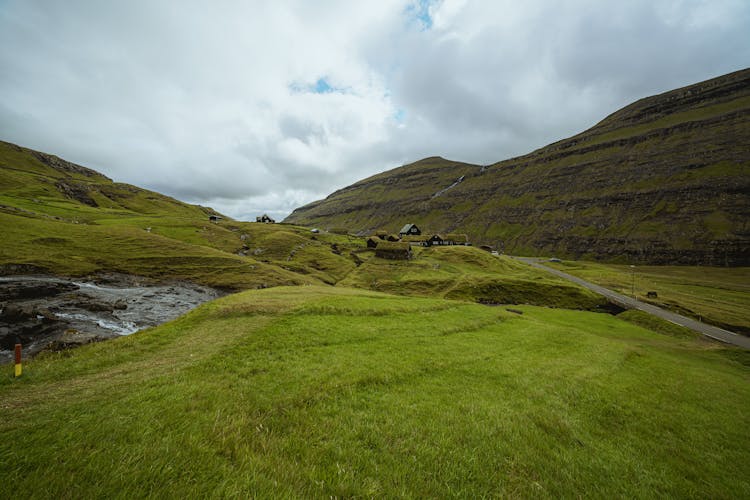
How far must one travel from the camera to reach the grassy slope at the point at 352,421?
18.4ft

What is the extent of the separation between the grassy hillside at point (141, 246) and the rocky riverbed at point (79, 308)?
662 centimetres

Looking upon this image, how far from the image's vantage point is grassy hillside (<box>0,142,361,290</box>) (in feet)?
166

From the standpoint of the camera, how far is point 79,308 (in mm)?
33438

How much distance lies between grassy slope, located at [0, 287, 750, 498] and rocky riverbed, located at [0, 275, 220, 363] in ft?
49.9

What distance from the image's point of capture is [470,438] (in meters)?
8.29

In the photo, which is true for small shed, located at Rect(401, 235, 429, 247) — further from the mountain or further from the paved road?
the mountain

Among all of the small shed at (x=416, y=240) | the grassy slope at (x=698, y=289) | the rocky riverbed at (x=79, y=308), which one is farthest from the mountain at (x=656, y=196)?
the rocky riverbed at (x=79, y=308)

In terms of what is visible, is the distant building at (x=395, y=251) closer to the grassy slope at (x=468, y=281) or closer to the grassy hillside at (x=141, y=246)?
the grassy slope at (x=468, y=281)

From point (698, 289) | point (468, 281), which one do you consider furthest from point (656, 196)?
point (468, 281)

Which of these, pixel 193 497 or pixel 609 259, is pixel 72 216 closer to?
pixel 193 497

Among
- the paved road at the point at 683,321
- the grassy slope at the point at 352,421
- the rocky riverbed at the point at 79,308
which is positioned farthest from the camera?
the paved road at the point at 683,321

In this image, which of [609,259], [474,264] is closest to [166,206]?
[474,264]

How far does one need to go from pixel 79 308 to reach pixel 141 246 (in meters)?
35.0

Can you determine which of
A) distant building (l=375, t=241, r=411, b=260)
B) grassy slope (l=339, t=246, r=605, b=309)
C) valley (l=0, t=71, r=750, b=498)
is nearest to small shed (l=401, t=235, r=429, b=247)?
grassy slope (l=339, t=246, r=605, b=309)
